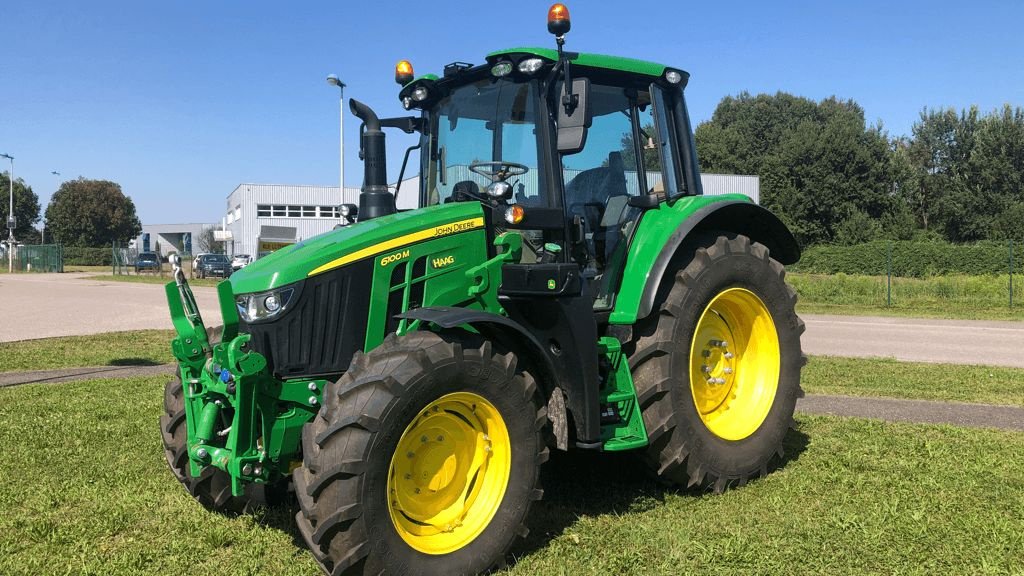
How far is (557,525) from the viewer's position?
436 centimetres

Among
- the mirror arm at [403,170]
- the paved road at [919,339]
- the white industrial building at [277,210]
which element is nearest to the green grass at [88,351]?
the mirror arm at [403,170]

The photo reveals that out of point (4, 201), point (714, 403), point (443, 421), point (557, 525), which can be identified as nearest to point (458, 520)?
point (443, 421)

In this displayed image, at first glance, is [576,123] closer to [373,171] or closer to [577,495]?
Result: [373,171]

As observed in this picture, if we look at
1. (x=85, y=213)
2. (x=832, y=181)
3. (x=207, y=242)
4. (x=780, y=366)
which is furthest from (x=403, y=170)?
(x=85, y=213)

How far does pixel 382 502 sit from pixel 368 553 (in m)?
0.21

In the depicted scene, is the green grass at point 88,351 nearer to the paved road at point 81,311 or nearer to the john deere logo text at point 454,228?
the paved road at point 81,311

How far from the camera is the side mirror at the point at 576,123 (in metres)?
4.15

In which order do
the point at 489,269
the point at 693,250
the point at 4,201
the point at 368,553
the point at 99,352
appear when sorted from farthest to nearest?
the point at 4,201 < the point at 99,352 < the point at 693,250 < the point at 489,269 < the point at 368,553

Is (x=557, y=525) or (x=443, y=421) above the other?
(x=443, y=421)

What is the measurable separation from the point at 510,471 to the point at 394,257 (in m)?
1.13

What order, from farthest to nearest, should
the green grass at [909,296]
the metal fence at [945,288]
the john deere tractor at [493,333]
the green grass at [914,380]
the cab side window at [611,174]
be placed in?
1. the metal fence at [945,288]
2. the green grass at [909,296]
3. the green grass at [914,380]
4. the cab side window at [611,174]
5. the john deere tractor at [493,333]

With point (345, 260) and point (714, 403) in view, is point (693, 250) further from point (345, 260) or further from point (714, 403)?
point (345, 260)

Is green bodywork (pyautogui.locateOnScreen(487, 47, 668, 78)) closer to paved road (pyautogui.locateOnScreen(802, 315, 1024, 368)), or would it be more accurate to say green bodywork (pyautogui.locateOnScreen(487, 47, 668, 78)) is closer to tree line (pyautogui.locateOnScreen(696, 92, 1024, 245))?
paved road (pyautogui.locateOnScreen(802, 315, 1024, 368))

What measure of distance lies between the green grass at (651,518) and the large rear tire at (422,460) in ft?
1.16
